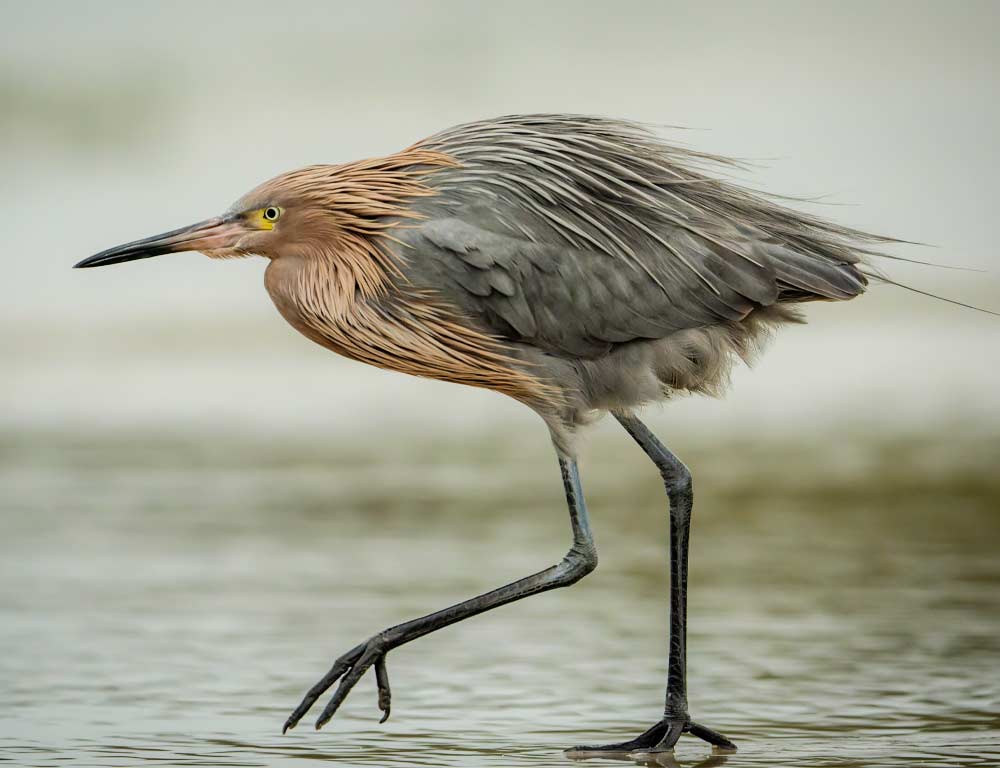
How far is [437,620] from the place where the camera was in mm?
5973

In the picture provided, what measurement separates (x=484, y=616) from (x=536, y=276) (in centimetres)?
320

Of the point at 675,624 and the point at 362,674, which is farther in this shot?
the point at 675,624

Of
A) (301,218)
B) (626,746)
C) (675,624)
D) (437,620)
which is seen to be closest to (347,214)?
(301,218)

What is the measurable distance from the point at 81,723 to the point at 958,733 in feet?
10.3

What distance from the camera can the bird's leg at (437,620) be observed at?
5.79 metres

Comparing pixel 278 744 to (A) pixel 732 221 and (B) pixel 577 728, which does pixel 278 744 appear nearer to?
Answer: (B) pixel 577 728

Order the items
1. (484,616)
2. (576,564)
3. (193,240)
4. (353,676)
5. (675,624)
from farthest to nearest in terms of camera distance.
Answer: (484,616), (576,564), (675,624), (193,240), (353,676)

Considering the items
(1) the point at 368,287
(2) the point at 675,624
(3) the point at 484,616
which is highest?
(1) the point at 368,287

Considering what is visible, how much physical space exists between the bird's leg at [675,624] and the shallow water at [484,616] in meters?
0.09

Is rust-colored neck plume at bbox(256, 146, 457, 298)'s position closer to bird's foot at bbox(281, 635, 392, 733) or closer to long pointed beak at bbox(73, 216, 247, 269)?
long pointed beak at bbox(73, 216, 247, 269)

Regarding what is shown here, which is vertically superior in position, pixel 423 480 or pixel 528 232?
pixel 528 232

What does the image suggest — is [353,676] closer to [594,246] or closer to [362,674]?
[362,674]

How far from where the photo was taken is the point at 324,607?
8852 millimetres

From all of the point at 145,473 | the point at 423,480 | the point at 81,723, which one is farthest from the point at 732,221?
the point at 145,473
